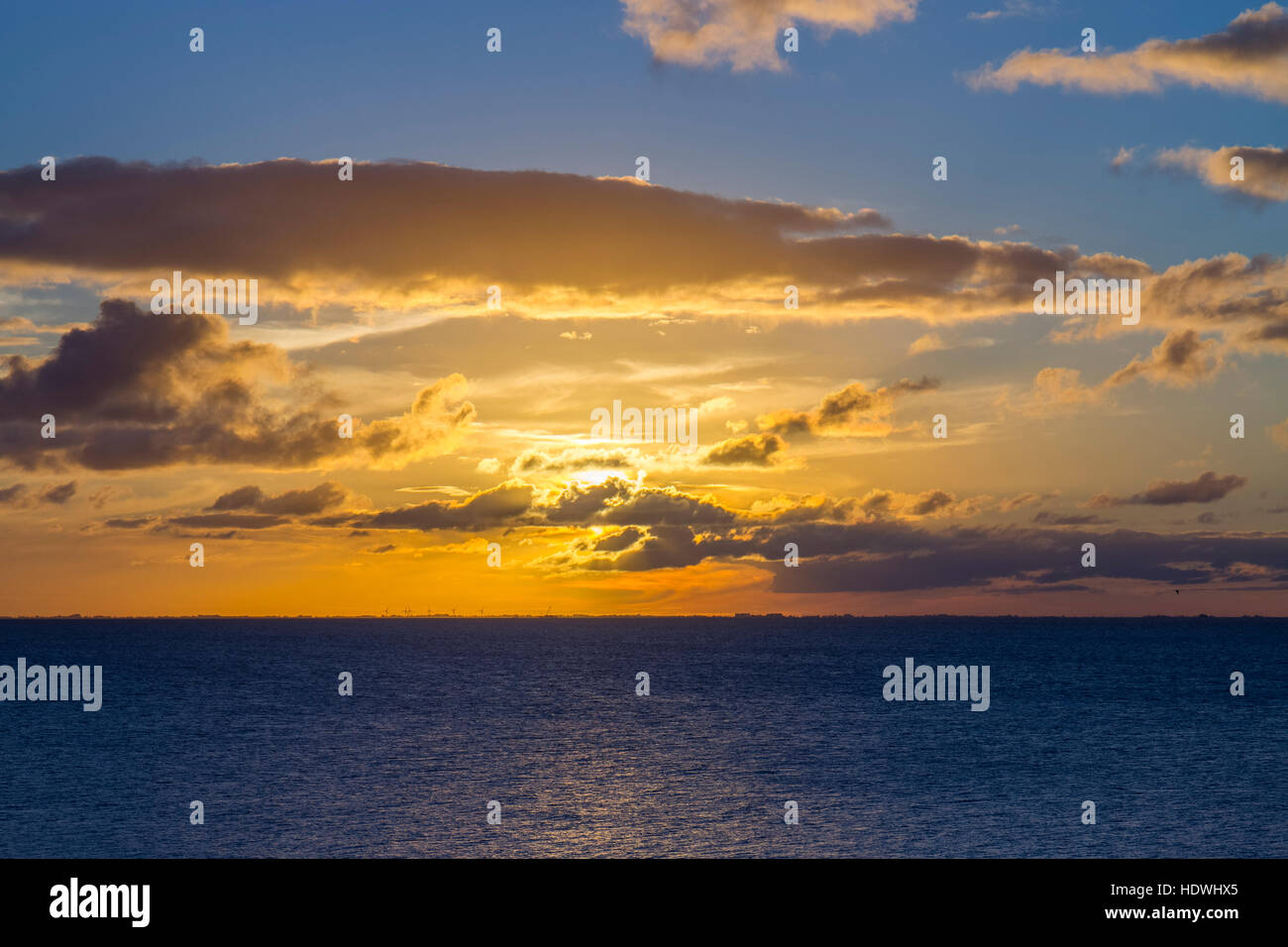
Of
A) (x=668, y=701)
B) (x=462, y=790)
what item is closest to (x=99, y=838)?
(x=462, y=790)

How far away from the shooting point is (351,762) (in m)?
77.4

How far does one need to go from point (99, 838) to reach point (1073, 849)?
49.9 metres

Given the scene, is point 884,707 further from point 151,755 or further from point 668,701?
point 151,755
